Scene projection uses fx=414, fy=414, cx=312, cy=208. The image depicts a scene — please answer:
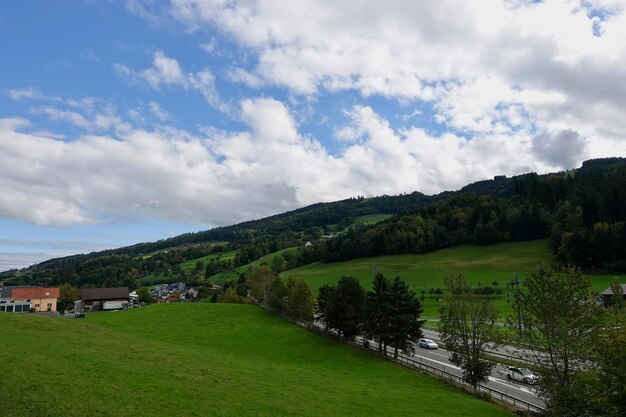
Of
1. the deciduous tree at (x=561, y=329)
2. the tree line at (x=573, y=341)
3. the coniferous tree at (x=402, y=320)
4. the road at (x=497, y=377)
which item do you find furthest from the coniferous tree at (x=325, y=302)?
the deciduous tree at (x=561, y=329)

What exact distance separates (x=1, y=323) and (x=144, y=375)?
2476cm

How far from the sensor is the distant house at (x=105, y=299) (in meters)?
118

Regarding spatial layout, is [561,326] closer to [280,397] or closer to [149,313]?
[280,397]

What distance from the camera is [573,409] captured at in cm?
2659

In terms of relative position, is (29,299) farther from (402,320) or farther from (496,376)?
(496,376)

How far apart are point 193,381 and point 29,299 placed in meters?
96.7

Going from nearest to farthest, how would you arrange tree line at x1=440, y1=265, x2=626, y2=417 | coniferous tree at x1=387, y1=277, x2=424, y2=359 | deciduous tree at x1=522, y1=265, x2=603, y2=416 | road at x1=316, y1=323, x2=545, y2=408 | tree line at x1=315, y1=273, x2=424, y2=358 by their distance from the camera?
1. tree line at x1=440, y1=265, x2=626, y2=417
2. deciduous tree at x1=522, y1=265, x2=603, y2=416
3. road at x1=316, y1=323, x2=545, y2=408
4. coniferous tree at x1=387, y1=277, x2=424, y2=359
5. tree line at x1=315, y1=273, x2=424, y2=358

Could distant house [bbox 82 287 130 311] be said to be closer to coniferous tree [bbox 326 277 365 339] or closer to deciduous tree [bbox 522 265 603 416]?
coniferous tree [bbox 326 277 365 339]

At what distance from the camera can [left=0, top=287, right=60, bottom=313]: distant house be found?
9876 centimetres

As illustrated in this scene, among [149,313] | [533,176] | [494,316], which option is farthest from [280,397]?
[533,176]

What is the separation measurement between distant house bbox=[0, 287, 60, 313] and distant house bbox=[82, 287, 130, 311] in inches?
570

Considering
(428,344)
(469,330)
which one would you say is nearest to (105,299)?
(428,344)

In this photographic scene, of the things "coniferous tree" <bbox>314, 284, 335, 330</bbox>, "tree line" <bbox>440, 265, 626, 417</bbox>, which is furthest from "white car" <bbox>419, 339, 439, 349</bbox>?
"tree line" <bbox>440, 265, 626, 417</bbox>

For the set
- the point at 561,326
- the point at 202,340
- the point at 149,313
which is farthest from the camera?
the point at 149,313
